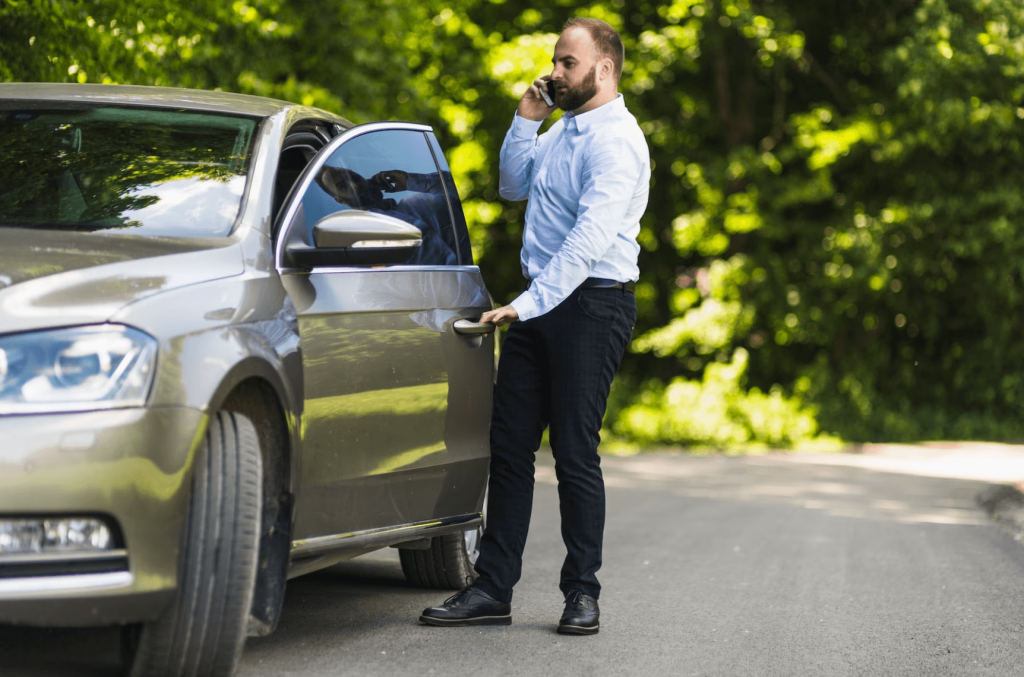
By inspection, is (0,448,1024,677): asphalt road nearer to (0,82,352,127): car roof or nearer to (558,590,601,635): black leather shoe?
(558,590,601,635): black leather shoe

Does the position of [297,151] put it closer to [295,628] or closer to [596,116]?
[596,116]

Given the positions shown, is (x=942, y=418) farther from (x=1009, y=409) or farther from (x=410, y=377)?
(x=410, y=377)

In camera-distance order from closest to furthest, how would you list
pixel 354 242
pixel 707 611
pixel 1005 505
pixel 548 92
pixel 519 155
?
pixel 354 242, pixel 548 92, pixel 519 155, pixel 707 611, pixel 1005 505

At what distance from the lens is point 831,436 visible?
19391 millimetres

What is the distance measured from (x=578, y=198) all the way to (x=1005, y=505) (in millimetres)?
7107

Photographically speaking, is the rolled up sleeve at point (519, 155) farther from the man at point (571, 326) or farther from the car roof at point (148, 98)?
the car roof at point (148, 98)

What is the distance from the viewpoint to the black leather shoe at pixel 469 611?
5.02 m

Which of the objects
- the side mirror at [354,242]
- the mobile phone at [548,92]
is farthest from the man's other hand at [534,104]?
the side mirror at [354,242]

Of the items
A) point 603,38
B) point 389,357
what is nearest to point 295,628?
point 389,357

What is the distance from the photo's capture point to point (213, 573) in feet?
11.7

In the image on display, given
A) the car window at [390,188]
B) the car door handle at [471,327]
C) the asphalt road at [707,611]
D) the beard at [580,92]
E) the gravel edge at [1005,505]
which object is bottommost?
the gravel edge at [1005,505]

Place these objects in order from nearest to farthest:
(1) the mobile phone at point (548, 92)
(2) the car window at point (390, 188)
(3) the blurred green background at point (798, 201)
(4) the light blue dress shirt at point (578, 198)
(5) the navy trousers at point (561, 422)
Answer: (2) the car window at point (390, 188) < (4) the light blue dress shirt at point (578, 198) < (5) the navy trousers at point (561, 422) < (1) the mobile phone at point (548, 92) < (3) the blurred green background at point (798, 201)

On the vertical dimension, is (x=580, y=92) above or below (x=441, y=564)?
above

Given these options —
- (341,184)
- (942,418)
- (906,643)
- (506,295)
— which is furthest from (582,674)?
(506,295)
